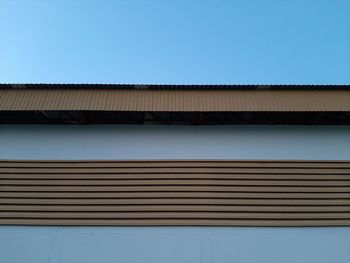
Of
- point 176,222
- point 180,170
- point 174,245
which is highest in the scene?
point 180,170

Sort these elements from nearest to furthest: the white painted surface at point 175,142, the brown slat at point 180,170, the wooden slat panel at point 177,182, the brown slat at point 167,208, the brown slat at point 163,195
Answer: the brown slat at point 167,208
the brown slat at point 163,195
the wooden slat panel at point 177,182
the brown slat at point 180,170
the white painted surface at point 175,142

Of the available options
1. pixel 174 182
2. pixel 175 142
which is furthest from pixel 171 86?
pixel 174 182

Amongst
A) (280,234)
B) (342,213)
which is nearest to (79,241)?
(280,234)

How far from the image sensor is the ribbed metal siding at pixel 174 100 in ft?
24.5

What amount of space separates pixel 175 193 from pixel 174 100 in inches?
84.3

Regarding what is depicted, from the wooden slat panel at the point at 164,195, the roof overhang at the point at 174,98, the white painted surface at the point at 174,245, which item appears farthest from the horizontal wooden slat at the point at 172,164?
the white painted surface at the point at 174,245

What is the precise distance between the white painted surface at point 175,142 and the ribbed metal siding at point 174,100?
0.66 meters

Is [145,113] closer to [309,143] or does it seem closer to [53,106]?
[53,106]

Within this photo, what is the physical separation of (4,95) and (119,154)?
305cm

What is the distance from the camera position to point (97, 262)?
633 cm

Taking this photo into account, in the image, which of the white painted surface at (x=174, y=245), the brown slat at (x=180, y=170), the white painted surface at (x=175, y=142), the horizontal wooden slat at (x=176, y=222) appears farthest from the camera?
the white painted surface at (x=175, y=142)

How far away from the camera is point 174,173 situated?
7.31 metres

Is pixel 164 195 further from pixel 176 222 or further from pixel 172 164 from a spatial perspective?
pixel 172 164

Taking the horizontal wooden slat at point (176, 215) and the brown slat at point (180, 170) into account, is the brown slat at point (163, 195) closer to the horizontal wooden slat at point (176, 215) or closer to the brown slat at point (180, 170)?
the horizontal wooden slat at point (176, 215)
